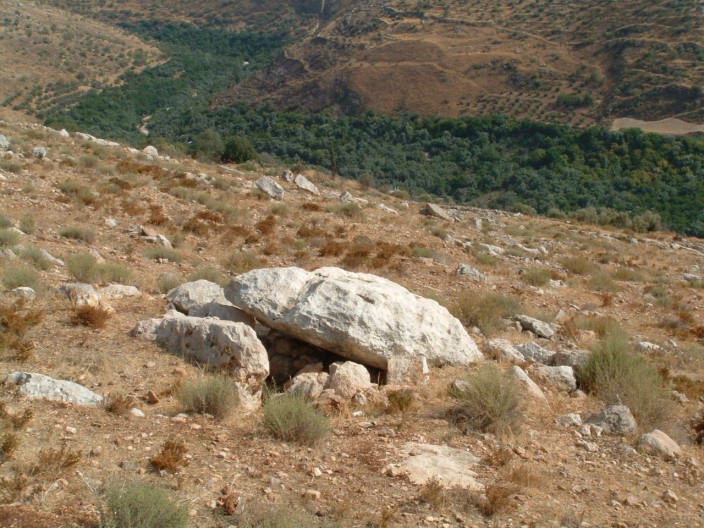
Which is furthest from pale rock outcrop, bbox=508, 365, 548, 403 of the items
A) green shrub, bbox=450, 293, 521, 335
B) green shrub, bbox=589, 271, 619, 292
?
green shrub, bbox=589, 271, 619, 292

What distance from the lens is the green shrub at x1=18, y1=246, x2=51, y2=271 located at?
8219 mm

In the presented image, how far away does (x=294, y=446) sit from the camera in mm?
4621

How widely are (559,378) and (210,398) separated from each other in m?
3.83

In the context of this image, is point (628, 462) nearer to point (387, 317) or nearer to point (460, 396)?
point (460, 396)

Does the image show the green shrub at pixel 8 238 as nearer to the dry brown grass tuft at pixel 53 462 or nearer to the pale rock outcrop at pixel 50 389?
the pale rock outcrop at pixel 50 389

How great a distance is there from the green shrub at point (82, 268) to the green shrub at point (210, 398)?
3.76 meters

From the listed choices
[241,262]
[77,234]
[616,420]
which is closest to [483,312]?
[616,420]

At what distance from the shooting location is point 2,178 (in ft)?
42.1

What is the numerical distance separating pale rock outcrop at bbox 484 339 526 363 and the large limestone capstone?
15.6 inches

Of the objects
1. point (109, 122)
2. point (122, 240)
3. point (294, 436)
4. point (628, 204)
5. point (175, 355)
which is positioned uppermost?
point (294, 436)

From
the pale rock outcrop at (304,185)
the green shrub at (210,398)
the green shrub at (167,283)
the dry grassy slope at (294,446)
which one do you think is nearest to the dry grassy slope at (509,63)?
the pale rock outcrop at (304,185)

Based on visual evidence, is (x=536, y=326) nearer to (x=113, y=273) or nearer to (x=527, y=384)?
Result: (x=527, y=384)

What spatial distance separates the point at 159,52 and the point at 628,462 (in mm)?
78575

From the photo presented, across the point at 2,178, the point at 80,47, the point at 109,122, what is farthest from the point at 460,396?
the point at 80,47
